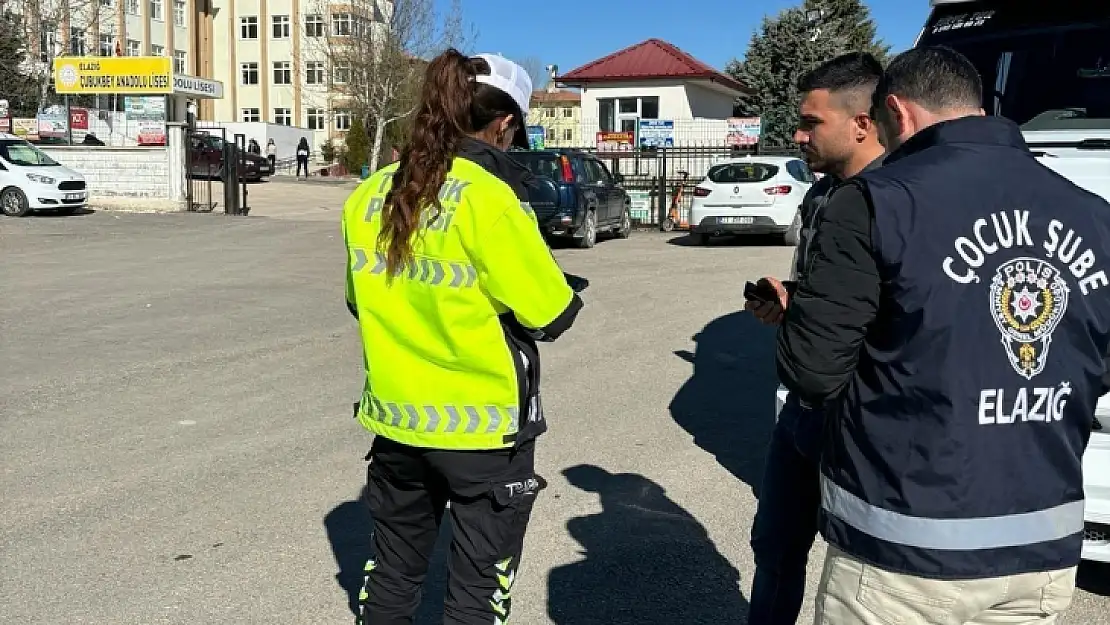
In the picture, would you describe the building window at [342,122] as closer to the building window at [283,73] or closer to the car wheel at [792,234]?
the building window at [283,73]

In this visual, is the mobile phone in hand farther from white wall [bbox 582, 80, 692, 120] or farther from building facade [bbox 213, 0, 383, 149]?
building facade [bbox 213, 0, 383, 149]

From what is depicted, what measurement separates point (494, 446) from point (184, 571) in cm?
214

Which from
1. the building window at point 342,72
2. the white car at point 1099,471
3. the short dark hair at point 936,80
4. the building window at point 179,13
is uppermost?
the building window at point 179,13

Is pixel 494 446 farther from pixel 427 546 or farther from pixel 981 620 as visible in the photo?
pixel 981 620

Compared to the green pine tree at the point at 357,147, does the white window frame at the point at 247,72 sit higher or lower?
higher

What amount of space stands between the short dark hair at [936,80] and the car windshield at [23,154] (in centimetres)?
2512

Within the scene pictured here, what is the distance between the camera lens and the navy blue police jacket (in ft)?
6.41

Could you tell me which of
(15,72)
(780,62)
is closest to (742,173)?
(780,62)

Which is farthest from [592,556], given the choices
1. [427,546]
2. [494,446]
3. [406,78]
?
[406,78]

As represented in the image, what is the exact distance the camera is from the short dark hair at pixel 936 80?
2.11m

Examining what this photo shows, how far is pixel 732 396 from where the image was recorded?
7422mm

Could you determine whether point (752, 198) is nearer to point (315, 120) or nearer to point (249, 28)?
point (315, 120)

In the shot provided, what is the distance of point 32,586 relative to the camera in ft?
13.3

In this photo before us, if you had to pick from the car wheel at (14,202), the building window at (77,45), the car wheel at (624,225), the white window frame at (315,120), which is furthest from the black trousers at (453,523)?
the white window frame at (315,120)
